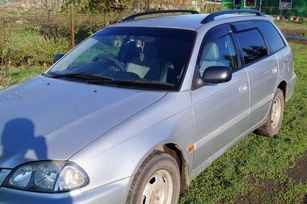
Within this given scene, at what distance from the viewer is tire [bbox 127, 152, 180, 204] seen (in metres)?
3.01

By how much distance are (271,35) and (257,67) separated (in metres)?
1.06

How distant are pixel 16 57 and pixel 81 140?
8119 millimetres

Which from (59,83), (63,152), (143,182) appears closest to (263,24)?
(59,83)

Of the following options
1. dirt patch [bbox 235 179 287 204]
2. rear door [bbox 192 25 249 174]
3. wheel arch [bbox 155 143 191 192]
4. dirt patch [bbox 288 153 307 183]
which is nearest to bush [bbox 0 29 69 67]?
rear door [bbox 192 25 249 174]

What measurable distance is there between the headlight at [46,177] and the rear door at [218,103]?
1.39m

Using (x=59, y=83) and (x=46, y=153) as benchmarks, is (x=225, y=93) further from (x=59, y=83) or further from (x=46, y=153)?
(x=46, y=153)

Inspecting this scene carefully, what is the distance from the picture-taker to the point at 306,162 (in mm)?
5016

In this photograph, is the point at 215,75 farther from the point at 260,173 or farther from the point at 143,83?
the point at 260,173

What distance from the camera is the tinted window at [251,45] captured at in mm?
4820

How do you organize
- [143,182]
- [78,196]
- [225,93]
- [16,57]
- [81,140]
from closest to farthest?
[78,196], [81,140], [143,182], [225,93], [16,57]

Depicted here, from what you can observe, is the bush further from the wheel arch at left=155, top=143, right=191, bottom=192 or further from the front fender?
the front fender

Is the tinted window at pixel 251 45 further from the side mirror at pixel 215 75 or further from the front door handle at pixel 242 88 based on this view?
the side mirror at pixel 215 75

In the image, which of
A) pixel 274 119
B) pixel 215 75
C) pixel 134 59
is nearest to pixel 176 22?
pixel 134 59

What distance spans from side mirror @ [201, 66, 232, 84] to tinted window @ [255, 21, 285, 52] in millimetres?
1984
